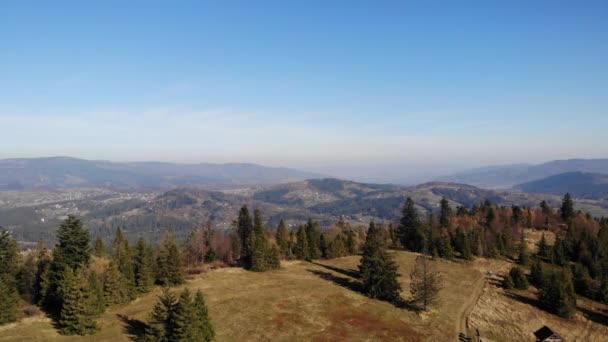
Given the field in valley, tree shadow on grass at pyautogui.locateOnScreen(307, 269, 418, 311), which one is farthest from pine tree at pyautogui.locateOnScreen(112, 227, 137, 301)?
tree shadow on grass at pyautogui.locateOnScreen(307, 269, 418, 311)

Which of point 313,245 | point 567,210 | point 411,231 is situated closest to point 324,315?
point 313,245

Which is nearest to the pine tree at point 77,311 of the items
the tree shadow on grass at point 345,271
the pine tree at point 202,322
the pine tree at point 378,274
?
the pine tree at point 202,322

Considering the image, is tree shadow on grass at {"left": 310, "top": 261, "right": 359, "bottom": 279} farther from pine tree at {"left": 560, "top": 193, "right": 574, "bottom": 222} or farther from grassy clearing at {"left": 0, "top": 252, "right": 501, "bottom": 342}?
pine tree at {"left": 560, "top": 193, "right": 574, "bottom": 222}

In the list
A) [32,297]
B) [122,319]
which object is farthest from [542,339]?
[32,297]

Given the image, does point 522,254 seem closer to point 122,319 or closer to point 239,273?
point 239,273

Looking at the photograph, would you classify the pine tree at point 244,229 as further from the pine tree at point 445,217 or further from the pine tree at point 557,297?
the pine tree at point 445,217
